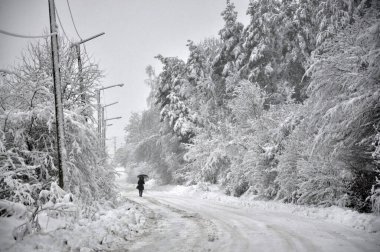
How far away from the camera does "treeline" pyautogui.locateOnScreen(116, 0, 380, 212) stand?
35.6ft

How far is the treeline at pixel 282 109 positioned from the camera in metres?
10.8

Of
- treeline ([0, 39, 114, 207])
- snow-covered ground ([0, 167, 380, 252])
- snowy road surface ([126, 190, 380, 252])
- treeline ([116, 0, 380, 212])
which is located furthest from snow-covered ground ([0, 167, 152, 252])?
treeline ([116, 0, 380, 212])

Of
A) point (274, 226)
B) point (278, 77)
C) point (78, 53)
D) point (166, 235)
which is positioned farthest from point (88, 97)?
point (278, 77)

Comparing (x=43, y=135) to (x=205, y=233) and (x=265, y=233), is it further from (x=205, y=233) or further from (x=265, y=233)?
(x=265, y=233)

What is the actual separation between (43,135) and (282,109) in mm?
13670

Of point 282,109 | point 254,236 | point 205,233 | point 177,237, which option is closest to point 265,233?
point 254,236

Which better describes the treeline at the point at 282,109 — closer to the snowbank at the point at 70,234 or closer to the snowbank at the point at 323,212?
the snowbank at the point at 323,212

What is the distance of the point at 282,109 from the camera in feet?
62.5

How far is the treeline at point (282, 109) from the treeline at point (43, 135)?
8771 mm

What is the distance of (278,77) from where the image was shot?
29.3m

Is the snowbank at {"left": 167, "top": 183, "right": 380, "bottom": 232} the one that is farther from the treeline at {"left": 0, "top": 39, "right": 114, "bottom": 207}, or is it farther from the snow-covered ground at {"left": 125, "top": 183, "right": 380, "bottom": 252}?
the treeline at {"left": 0, "top": 39, "right": 114, "bottom": 207}

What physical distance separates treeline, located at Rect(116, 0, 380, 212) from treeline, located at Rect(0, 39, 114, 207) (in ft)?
28.8

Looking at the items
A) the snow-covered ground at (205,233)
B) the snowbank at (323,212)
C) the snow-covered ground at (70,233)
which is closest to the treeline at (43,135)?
the snow-covered ground at (70,233)

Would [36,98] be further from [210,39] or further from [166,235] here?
[210,39]
